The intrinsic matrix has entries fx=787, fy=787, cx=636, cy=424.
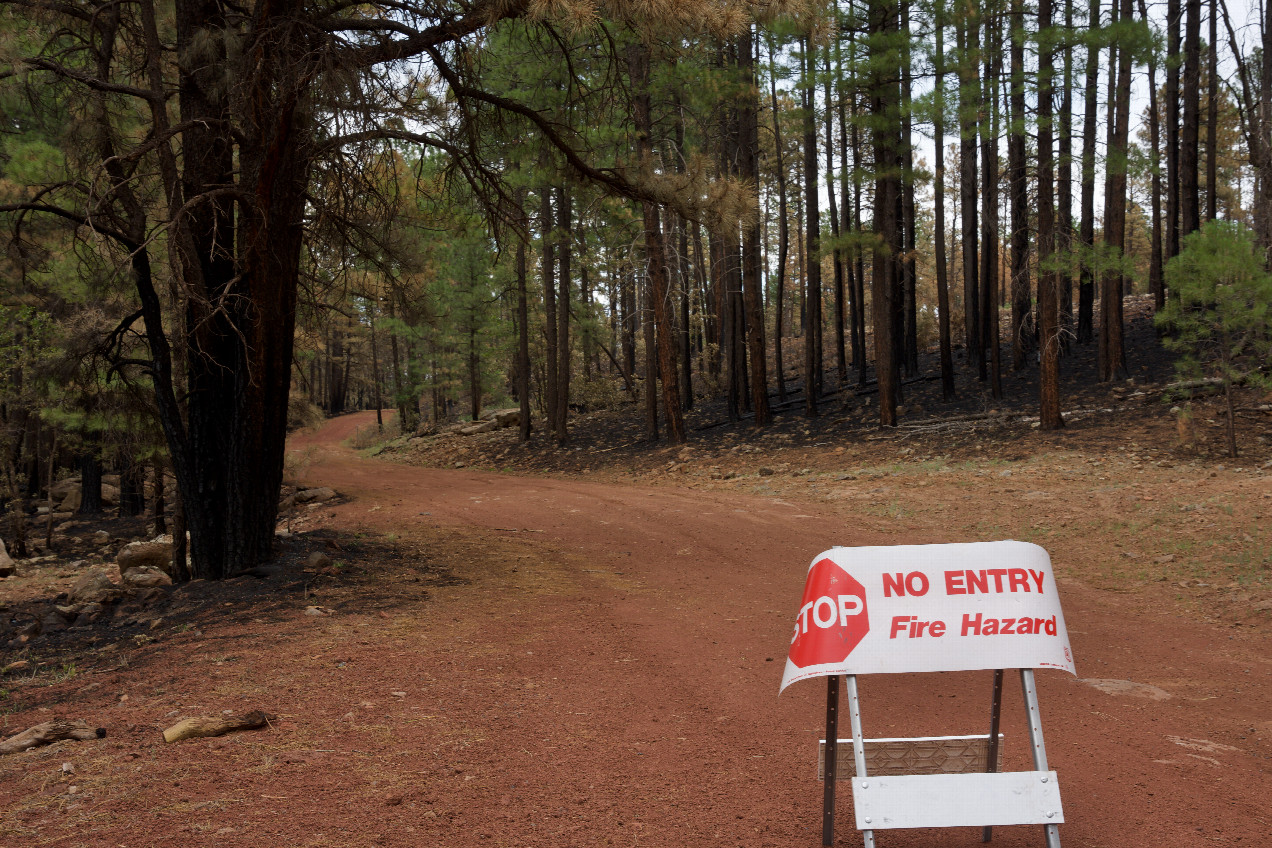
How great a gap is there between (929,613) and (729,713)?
2125 mm

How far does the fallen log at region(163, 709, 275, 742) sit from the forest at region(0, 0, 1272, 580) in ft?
11.1

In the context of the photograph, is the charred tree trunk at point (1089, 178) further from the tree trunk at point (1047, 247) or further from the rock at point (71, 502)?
the rock at point (71, 502)

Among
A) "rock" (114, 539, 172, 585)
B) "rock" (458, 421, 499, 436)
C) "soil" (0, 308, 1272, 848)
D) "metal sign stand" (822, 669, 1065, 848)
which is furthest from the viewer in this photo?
"rock" (458, 421, 499, 436)

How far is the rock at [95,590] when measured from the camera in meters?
8.16

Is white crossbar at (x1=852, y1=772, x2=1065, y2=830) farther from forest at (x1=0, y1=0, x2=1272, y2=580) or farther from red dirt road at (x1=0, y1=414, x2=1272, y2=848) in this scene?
forest at (x1=0, y1=0, x2=1272, y2=580)

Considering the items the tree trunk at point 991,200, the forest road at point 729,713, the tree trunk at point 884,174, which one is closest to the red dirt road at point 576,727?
the forest road at point 729,713

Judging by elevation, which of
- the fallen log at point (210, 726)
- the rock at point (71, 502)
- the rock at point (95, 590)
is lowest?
the rock at point (71, 502)

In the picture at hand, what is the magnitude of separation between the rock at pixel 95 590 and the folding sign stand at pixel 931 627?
7.91m

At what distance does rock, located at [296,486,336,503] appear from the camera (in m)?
17.2

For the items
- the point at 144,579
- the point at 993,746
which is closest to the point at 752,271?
the point at 144,579

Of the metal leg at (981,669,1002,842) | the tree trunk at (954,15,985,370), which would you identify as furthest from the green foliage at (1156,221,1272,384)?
the metal leg at (981,669,1002,842)

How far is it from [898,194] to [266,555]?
19.1m

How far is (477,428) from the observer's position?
31.8 m

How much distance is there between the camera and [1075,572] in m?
8.63
